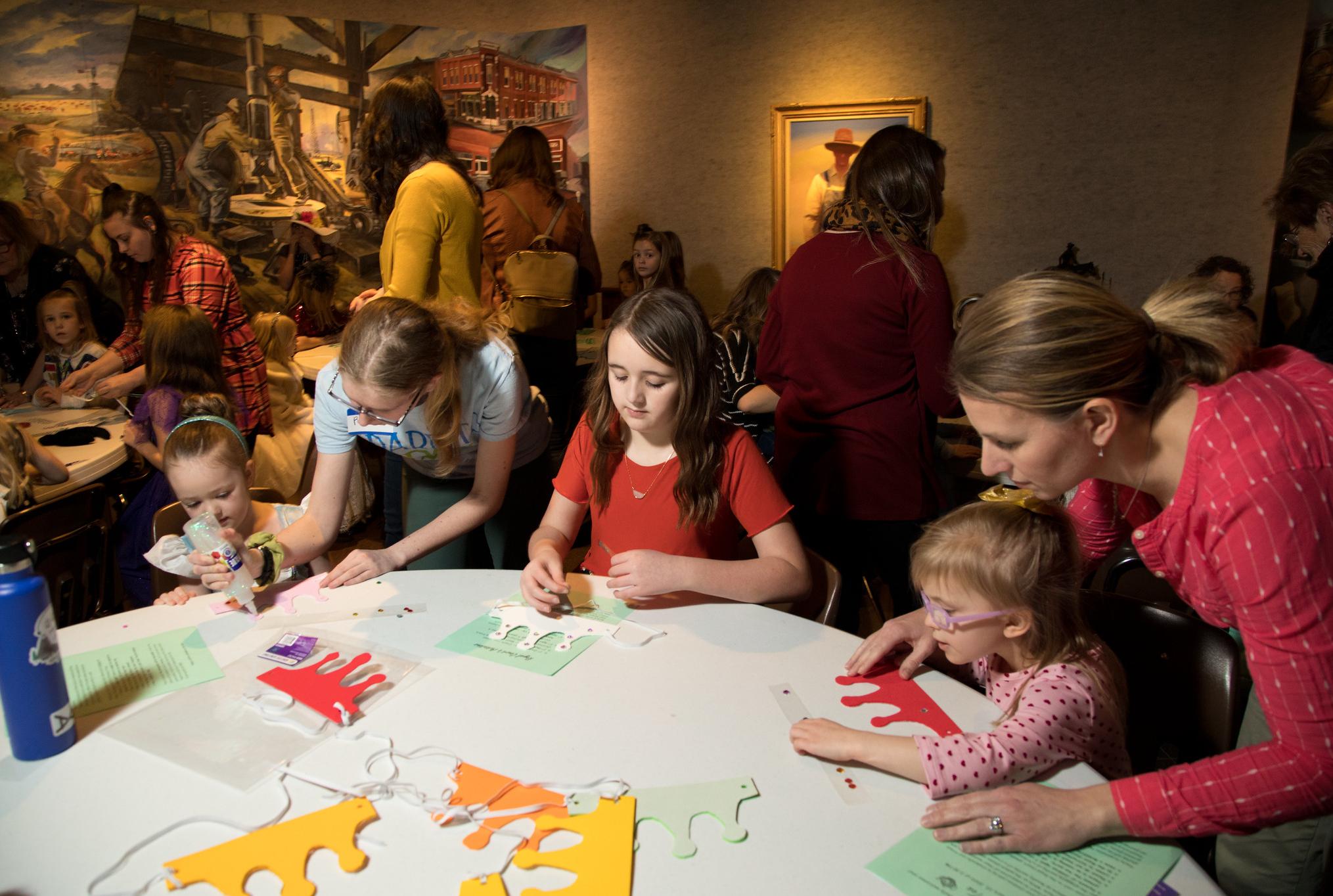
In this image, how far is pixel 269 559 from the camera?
5.71ft

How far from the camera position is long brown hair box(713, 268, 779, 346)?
368 centimetres

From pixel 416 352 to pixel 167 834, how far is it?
3.38 ft

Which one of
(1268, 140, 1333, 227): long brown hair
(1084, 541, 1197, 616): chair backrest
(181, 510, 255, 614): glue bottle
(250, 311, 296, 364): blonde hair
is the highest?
(1268, 140, 1333, 227): long brown hair

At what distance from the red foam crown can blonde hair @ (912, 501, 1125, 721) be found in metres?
0.94

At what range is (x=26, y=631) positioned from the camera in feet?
3.69

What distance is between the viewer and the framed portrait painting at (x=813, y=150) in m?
4.89

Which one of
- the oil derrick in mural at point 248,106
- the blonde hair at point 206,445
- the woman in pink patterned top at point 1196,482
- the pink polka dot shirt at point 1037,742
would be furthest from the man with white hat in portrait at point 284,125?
the pink polka dot shirt at point 1037,742

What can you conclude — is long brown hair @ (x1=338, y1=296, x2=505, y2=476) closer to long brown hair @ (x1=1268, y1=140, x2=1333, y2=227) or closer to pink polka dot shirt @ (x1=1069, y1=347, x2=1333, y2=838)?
pink polka dot shirt @ (x1=1069, y1=347, x2=1333, y2=838)

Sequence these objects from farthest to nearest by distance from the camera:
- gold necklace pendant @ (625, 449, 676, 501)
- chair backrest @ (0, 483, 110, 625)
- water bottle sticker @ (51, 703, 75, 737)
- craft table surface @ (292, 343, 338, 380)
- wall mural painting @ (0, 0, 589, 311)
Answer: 1. wall mural painting @ (0, 0, 589, 311)
2. craft table surface @ (292, 343, 338, 380)
3. chair backrest @ (0, 483, 110, 625)
4. gold necklace pendant @ (625, 449, 676, 501)
5. water bottle sticker @ (51, 703, 75, 737)

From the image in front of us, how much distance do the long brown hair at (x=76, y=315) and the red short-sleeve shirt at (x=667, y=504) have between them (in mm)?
3318

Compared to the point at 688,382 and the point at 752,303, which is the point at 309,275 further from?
the point at 688,382

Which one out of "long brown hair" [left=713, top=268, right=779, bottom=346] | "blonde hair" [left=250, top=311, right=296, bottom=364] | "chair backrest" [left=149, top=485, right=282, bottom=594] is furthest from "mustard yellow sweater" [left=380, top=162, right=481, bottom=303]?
"blonde hair" [left=250, top=311, right=296, bottom=364]

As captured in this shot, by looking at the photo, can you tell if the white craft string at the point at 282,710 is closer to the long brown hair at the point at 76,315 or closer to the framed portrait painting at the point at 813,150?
the long brown hair at the point at 76,315

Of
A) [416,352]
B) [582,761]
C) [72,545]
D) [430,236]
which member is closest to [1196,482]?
[582,761]
